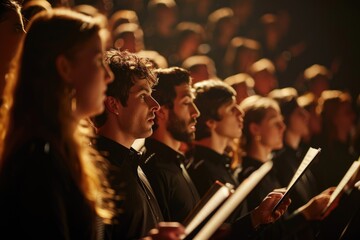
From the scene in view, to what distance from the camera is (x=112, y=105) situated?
3291 millimetres

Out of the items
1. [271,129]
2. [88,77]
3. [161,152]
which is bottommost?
[271,129]

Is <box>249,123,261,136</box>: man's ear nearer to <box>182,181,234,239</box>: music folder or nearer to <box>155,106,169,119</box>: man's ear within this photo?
<box>155,106,169,119</box>: man's ear

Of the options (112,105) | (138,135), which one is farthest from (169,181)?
(112,105)

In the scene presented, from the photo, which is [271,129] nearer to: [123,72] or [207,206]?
[123,72]

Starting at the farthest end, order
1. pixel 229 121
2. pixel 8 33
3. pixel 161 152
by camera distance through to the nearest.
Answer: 1. pixel 229 121
2. pixel 161 152
3. pixel 8 33

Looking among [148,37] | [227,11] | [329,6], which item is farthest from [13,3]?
[329,6]

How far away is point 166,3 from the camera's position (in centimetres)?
816

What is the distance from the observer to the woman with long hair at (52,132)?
6.36 feet

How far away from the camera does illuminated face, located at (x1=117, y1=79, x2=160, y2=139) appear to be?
3.24 metres

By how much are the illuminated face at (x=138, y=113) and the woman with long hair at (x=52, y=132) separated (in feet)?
3.33

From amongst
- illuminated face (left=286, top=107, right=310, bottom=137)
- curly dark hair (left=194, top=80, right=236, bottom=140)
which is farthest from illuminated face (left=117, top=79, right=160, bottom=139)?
illuminated face (left=286, top=107, right=310, bottom=137)

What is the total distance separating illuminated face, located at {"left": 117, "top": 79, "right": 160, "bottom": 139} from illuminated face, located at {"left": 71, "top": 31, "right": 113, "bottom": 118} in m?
1.04

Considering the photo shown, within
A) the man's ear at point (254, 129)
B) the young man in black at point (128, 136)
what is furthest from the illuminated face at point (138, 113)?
the man's ear at point (254, 129)

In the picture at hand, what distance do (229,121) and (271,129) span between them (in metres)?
0.76
